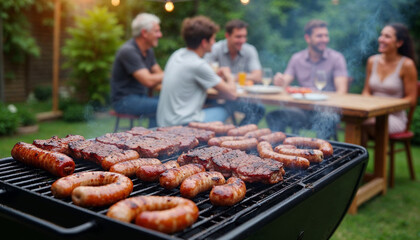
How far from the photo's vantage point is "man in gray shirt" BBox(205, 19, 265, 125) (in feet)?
21.0

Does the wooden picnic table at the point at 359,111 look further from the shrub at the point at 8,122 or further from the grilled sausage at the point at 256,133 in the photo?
the shrub at the point at 8,122

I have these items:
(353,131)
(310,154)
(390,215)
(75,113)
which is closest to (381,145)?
(390,215)

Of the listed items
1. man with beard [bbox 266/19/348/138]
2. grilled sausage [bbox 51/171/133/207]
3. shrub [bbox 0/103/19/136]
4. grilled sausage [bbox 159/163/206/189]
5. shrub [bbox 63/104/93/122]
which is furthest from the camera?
Result: shrub [bbox 63/104/93/122]

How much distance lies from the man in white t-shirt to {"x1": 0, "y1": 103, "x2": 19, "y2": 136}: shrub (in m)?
3.82

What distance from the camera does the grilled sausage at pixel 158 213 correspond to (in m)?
1.52

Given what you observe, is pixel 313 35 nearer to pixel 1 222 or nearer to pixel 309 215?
pixel 309 215

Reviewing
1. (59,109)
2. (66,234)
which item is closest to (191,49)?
(66,234)

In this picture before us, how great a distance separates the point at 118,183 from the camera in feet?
6.15

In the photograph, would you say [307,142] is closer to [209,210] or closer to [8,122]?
[209,210]

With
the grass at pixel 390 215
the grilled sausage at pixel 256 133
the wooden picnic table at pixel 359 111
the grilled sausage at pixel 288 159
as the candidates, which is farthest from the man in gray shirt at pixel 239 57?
the grilled sausage at pixel 288 159

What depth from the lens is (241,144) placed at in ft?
9.46

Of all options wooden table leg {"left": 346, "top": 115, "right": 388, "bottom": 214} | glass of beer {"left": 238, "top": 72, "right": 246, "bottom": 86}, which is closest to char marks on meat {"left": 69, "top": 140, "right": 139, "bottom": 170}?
wooden table leg {"left": 346, "top": 115, "right": 388, "bottom": 214}

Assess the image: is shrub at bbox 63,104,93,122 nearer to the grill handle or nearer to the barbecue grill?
the barbecue grill

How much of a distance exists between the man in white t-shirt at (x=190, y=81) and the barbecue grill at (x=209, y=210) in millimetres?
2339
